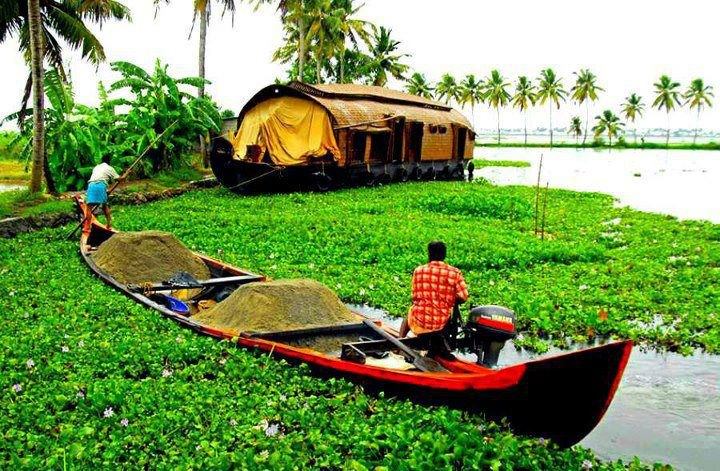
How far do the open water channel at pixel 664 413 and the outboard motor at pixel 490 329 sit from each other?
3.85ft

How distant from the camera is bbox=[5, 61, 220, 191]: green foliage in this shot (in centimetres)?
2252

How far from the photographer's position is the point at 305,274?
12.1m

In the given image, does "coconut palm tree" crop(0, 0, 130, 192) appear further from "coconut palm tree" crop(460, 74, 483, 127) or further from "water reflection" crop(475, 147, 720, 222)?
"coconut palm tree" crop(460, 74, 483, 127)

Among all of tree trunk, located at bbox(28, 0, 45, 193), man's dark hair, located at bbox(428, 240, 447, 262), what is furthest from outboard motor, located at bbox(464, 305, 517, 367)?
tree trunk, located at bbox(28, 0, 45, 193)

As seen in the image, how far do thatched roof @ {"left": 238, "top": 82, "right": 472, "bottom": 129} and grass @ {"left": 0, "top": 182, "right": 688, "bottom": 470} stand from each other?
7856mm

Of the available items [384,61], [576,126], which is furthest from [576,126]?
[384,61]

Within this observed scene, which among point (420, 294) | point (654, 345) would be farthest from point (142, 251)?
point (654, 345)

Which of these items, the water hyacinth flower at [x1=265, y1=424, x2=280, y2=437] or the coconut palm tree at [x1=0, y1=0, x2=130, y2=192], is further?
the coconut palm tree at [x1=0, y1=0, x2=130, y2=192]

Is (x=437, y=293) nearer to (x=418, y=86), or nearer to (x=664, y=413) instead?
(x=664, y=413)

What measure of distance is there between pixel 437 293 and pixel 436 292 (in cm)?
2

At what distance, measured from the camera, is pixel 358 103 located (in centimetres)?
2838

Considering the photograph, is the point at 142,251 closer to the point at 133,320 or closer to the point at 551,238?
the point at 133,320

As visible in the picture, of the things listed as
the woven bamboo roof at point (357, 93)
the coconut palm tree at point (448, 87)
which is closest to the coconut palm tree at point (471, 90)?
the coconut palm tree at point (448, 87)

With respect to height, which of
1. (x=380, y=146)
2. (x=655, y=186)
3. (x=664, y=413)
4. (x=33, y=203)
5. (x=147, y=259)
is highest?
(x=380, y=146)
